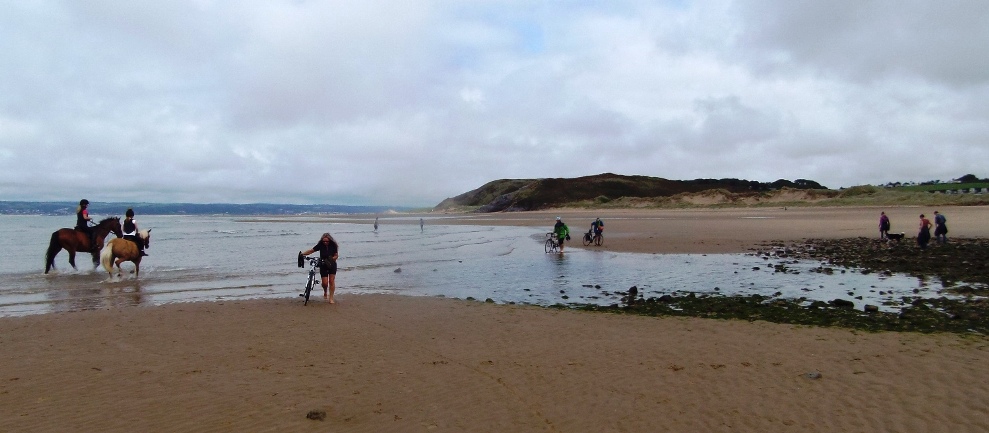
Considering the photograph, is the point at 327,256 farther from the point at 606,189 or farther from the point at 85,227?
the point at 606,189

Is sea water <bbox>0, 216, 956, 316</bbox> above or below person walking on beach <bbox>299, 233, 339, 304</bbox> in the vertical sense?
below

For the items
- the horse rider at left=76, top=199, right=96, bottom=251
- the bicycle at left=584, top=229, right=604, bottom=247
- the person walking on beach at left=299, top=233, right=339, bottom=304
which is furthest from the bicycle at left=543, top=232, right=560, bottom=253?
the horse rider at left=76, top=199, right=96, bottom=251

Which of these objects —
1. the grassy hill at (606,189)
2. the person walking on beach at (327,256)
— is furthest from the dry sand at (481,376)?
the grassy hill at (606,189)

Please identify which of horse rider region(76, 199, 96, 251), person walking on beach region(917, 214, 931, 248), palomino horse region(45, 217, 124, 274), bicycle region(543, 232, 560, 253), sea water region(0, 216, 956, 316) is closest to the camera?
sea water region(0, 216, 956, 316)

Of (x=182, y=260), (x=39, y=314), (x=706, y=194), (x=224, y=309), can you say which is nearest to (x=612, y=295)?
(x=224, y=309)

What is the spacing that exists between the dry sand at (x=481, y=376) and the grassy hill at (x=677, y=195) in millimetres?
73187

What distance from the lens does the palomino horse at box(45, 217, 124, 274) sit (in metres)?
19.6

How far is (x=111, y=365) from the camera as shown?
775 centimetres

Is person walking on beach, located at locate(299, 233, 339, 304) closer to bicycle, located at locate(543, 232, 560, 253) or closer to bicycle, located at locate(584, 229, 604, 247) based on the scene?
bicycle, located at locate(543, 232, 560, 253)

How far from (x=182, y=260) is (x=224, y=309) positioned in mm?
15016

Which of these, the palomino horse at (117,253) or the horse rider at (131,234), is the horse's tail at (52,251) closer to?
the horse rider at (131,234)

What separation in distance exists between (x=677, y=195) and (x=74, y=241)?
8737cm

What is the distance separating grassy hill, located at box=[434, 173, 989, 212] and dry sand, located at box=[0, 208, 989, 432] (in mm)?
73187

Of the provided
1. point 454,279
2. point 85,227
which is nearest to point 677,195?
point 454,279
